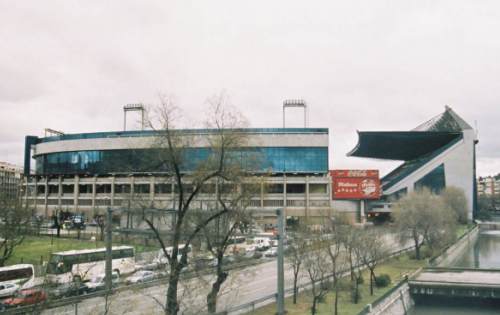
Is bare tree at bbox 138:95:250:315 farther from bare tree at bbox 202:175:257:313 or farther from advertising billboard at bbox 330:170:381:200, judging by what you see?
advertising billboard at bbox 330:170:381:200

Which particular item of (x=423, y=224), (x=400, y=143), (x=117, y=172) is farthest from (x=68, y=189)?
(x=400, y=143)

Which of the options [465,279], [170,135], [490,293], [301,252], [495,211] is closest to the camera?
[170,135]

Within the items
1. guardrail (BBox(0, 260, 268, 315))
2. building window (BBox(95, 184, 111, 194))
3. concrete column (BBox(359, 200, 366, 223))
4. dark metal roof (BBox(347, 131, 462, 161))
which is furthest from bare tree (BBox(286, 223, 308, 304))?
dark metal roof (BBox(347, 131, 462, 161))

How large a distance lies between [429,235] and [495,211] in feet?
413

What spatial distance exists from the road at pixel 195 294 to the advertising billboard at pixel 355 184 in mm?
35041

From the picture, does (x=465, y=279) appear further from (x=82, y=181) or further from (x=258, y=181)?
(x=82, y=181)

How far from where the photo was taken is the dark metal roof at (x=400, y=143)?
101m

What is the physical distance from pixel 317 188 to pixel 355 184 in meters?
7.59

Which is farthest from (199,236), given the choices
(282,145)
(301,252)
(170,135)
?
(282,145)

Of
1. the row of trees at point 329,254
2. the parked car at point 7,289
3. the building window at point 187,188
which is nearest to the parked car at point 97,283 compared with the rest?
the parked car at point 7,289

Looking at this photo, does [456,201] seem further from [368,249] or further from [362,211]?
[368,249]

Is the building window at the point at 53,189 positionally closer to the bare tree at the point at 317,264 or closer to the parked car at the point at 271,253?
the parked car at the point at 271,253

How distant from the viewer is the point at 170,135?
15742mm

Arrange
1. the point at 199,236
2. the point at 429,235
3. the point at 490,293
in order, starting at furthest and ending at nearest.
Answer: the point at 429,235 < the point at 490,293 < the point at 199,236
